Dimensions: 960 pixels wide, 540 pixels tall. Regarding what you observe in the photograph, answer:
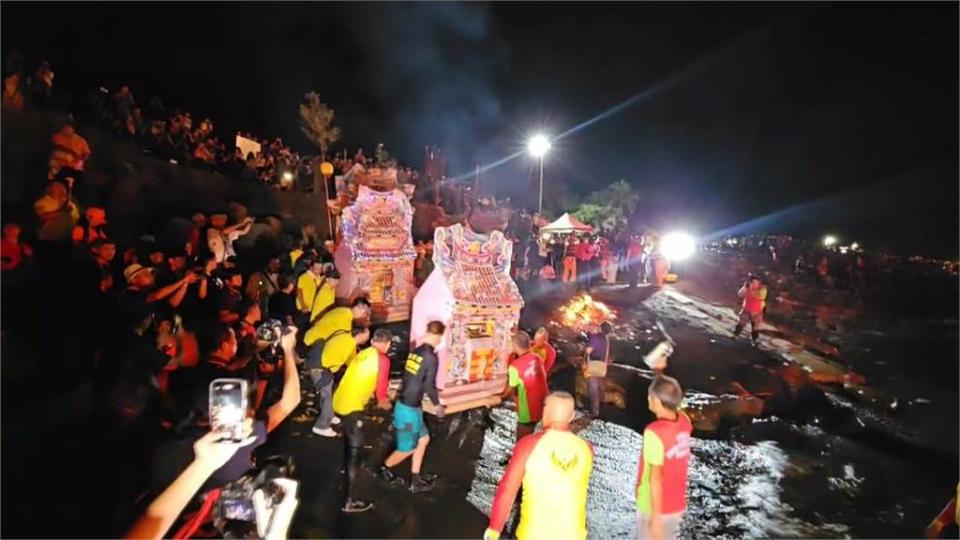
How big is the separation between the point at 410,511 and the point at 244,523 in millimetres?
2222

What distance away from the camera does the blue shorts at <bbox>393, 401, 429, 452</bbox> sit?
521 cm

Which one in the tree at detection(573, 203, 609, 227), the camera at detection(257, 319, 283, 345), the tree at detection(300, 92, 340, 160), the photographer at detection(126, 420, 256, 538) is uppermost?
the tree at detection(300, 92, 340, 160)

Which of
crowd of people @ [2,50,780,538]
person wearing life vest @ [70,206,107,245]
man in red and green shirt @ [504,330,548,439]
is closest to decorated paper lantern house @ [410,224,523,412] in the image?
crowd of people @ [2,50,780,538]

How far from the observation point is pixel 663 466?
3.69 metres

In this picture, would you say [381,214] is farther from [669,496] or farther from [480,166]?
[480,166]

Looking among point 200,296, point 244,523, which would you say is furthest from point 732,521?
point 200,296

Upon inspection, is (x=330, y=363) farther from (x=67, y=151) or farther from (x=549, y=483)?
(x=67, y=151)

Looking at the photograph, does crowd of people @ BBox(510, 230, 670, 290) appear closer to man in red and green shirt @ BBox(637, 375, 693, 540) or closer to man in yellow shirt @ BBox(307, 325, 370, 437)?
man in yellow shirt @ BBox(307, 325, 370, 437)

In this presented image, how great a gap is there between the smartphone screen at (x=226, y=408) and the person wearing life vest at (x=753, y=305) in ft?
42.5

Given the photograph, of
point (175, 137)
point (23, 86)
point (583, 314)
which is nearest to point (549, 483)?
point (23, 86)

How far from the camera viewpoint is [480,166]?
3203cm

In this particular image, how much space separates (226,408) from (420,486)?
346cm

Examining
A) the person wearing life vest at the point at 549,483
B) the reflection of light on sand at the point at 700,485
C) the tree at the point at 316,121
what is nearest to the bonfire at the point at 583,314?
the reflection of light on sand at the point at 700,485

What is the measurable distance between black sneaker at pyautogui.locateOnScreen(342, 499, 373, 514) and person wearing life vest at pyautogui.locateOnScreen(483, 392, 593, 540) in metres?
2.15
